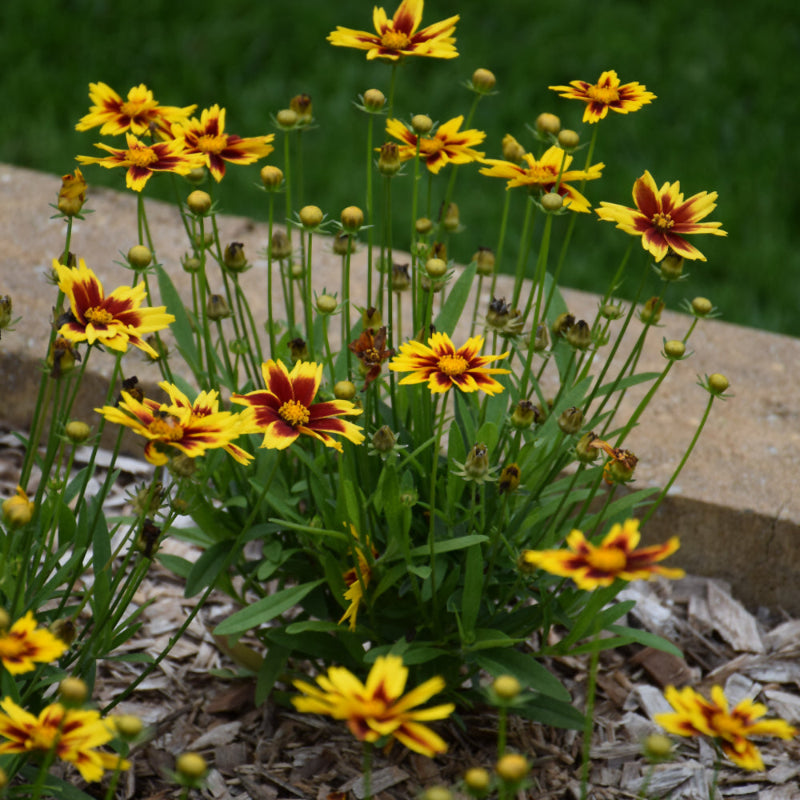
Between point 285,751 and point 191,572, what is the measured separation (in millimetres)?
373

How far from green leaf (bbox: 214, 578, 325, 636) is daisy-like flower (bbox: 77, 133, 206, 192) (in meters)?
0.60

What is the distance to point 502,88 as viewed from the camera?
4266mm

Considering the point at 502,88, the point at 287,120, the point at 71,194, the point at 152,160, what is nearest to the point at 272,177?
the point at 287,120

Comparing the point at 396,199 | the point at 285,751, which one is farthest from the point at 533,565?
the point at 396,199

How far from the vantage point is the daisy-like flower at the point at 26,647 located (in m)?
1.19

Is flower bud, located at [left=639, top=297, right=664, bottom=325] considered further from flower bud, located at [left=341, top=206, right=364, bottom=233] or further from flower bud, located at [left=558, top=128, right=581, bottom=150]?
flower bud, located at [left=341, top=206, right=364, bottom=233]

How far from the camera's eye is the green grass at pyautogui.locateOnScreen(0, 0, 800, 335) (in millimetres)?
3686

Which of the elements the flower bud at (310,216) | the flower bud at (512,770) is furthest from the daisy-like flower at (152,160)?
the flower bud at (512,770)

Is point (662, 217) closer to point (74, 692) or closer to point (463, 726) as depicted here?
point (463, 726)

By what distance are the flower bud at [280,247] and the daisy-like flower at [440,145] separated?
0.71 ft

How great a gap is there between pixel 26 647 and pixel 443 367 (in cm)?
58

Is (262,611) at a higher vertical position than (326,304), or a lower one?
lower

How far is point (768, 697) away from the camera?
2.09 meters

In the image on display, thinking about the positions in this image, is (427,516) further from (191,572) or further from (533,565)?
(191,572)
